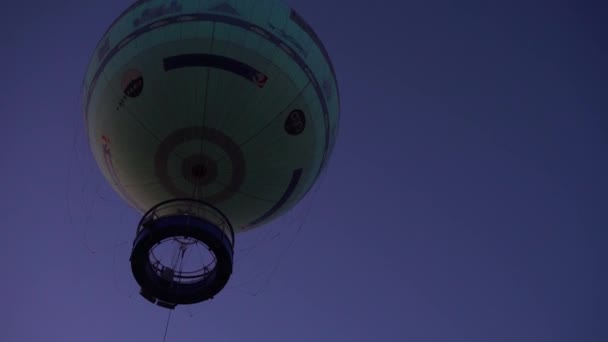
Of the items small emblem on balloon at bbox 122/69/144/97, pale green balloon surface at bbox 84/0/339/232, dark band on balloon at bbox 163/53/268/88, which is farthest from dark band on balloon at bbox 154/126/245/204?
dark band on balloon at bbox 163/53/268/88

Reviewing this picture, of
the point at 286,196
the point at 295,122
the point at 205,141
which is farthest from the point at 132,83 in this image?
the point at 286,196

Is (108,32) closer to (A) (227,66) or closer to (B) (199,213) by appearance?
(A) (227,66)

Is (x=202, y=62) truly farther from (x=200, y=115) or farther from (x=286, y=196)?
(x=286, y=196)

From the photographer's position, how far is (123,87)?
1158cm

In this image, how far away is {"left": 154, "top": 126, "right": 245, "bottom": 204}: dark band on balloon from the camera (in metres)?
11.4

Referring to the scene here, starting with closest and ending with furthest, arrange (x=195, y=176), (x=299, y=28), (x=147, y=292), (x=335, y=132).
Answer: (x=147, y=292)
(x=195, y=176)
(x=299, y=28)
(x=335, y=132)

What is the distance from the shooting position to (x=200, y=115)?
11.3 m

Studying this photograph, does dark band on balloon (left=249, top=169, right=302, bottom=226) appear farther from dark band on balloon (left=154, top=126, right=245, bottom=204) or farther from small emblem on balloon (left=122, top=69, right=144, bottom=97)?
small emblem on balloon (left=122, top=69, right=144, bottom=97)

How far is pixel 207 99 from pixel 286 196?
12.0 feet

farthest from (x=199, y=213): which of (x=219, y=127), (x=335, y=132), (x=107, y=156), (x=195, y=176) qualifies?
(x=335, y=132)

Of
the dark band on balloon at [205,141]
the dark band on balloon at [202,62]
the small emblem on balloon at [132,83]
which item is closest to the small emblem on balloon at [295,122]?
the dark band on balloon at [205,141]

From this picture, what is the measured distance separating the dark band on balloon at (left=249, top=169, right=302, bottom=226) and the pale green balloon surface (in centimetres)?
7

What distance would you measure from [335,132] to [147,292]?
22.1 ft

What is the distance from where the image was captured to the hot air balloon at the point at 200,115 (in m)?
11.1
